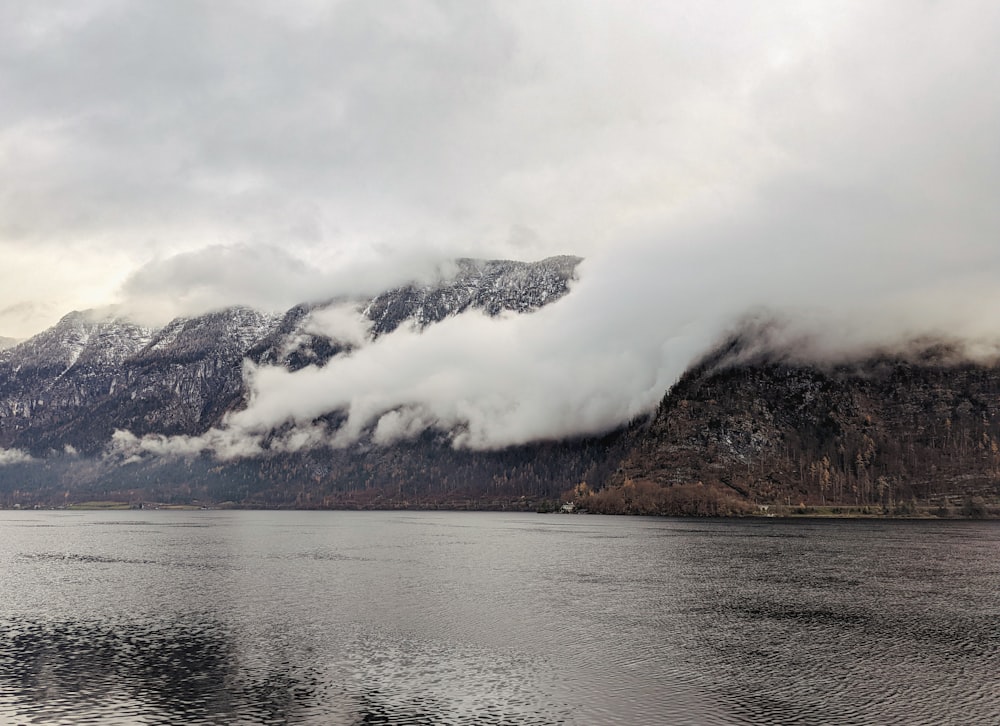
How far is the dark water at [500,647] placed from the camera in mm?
52375

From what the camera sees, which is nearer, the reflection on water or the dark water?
the reflection on water

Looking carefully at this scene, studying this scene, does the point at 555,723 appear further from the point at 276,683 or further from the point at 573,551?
the point at 573,551

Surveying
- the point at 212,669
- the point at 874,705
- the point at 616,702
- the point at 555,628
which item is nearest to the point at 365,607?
the point at 555,628

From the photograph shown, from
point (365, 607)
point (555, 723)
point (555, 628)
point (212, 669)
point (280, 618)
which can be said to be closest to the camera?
point (555, 723)

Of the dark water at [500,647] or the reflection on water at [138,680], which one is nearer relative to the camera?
the reflection on water at [138,680]

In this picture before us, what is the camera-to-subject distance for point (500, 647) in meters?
73.1

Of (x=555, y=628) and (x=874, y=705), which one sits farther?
(x=555, y=628)

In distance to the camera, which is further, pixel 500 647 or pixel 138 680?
pixel 500 647

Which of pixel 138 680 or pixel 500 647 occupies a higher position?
pixel 138 680

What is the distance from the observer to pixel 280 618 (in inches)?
3501

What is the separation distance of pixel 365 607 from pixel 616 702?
52.4 meters

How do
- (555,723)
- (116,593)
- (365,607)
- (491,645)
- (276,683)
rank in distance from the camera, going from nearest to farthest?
(555,723)
(276,683)
(491,645)
(365,607)
(116,593)

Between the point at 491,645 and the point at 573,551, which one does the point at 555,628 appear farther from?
the point at 573,551

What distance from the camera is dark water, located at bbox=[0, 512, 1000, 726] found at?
52.4 m
